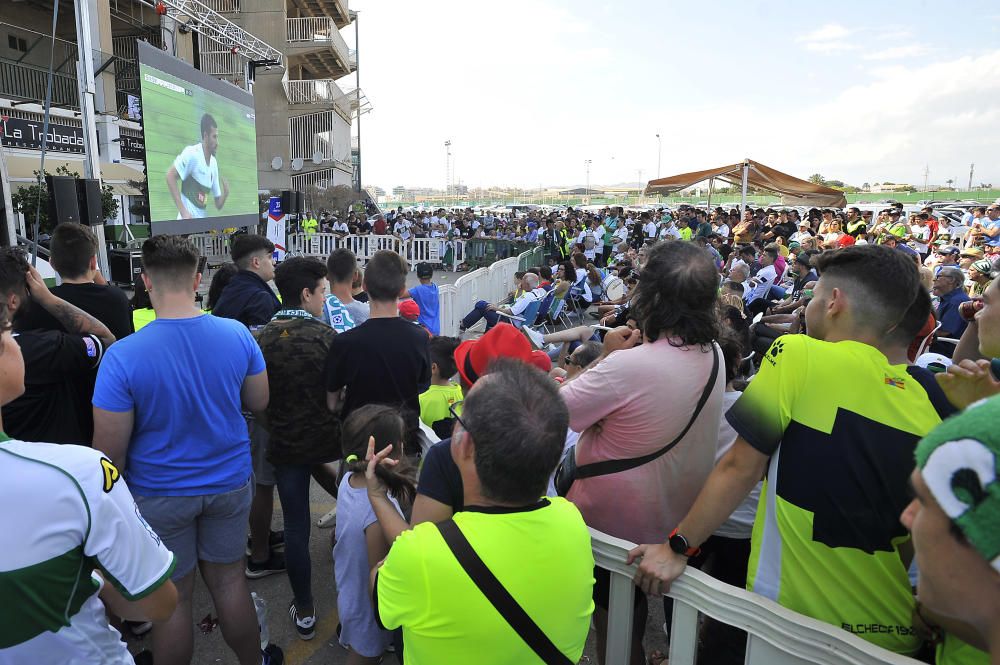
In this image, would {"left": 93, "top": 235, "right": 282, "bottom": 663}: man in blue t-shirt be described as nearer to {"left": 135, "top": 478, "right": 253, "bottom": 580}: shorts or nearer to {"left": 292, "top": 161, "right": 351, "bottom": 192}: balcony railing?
{"left": 135, "top": 478, "right": 253, "bottom": 580}: shorts

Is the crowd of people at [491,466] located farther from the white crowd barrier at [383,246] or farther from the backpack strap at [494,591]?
the white crowd barrier at [383,246]

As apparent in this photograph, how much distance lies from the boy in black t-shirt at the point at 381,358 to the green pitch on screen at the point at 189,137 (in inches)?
336

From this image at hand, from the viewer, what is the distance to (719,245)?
1420cm

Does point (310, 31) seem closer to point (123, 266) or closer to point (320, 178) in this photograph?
point (320, 178)

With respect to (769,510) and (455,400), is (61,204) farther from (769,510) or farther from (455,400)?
(769,510)

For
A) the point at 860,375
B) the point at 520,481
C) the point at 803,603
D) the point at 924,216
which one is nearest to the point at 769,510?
the point at 803,603

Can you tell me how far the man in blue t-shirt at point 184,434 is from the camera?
7.64 ft

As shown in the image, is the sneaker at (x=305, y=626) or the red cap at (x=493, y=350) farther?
the sneaker at (x=305, y=626)

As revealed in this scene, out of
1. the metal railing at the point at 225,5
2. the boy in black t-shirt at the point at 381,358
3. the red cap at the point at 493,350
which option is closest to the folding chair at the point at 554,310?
the boy in black t-shirt at the point at 381,358

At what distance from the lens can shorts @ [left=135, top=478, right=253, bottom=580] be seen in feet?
7.90

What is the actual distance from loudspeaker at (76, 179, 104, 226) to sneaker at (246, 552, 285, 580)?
17.6 feet

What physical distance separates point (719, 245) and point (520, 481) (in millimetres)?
14034

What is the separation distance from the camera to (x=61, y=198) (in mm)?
6008

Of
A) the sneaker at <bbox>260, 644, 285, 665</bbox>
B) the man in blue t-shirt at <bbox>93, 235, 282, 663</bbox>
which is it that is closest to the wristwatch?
the man in blue t-shirt at <bbox>93, 235, 282, 663</bbox>
